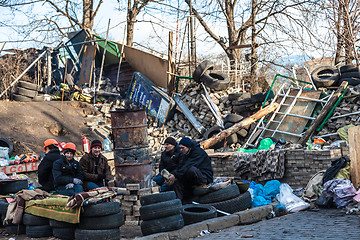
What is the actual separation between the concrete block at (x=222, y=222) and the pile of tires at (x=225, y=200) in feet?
1.22

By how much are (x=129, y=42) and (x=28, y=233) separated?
69.6ft

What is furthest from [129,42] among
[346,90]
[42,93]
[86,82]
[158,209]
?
[158,209]

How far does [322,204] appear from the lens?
8469 millimetres

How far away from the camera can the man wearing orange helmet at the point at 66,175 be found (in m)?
7.30

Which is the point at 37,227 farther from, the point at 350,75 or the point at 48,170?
the point at 350,75

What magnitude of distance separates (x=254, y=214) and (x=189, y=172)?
57.2 inches

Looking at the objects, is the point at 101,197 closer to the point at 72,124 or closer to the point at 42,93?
the point at 72,124

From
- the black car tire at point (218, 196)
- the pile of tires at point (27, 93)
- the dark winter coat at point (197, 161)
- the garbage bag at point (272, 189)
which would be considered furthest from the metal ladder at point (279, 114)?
the pile of tires at point (27, 93)

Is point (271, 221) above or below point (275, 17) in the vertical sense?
below

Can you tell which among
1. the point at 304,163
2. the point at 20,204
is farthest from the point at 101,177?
the point at 304,163

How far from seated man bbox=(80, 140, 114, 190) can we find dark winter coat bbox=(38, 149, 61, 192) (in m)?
0.62

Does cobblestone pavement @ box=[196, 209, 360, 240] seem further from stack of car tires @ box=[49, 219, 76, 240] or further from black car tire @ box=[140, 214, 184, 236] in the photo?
stack of car tires @ box=[49, 219, 76, 240]

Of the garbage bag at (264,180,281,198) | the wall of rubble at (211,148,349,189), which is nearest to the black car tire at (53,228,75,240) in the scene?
the garbage bag at (264,180,281,198)

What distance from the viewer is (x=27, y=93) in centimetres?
2053
